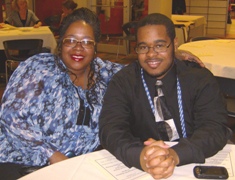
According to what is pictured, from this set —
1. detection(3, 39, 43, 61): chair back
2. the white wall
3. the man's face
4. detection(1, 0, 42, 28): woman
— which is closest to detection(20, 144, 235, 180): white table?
the man's face

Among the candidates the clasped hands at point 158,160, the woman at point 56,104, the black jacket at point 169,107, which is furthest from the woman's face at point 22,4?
the clasped hands at point 158,160

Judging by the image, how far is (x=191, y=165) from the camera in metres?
1.36

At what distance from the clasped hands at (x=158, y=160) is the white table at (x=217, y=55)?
1703 mm

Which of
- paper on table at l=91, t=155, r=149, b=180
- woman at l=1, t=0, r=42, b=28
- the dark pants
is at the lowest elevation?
the dark pants

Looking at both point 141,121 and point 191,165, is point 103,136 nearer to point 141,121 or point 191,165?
point 141,121

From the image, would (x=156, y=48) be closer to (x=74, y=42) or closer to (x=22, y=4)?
(x=74, y=42)

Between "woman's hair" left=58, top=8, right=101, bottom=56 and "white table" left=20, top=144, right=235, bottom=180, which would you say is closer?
"white table" left=20, top=144, right=235, bottom=180

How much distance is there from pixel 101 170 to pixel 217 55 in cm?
231

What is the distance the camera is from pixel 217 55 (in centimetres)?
331

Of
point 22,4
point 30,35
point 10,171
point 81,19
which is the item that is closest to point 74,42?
point 81,19

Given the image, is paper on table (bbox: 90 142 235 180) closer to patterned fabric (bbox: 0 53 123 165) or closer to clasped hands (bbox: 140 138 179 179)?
clasped hands (bbox: 140 138 179 179)

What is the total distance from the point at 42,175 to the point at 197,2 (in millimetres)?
10708

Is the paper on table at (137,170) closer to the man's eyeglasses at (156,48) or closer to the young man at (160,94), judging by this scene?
the young man at (160,94)

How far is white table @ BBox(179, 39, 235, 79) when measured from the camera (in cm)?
290
